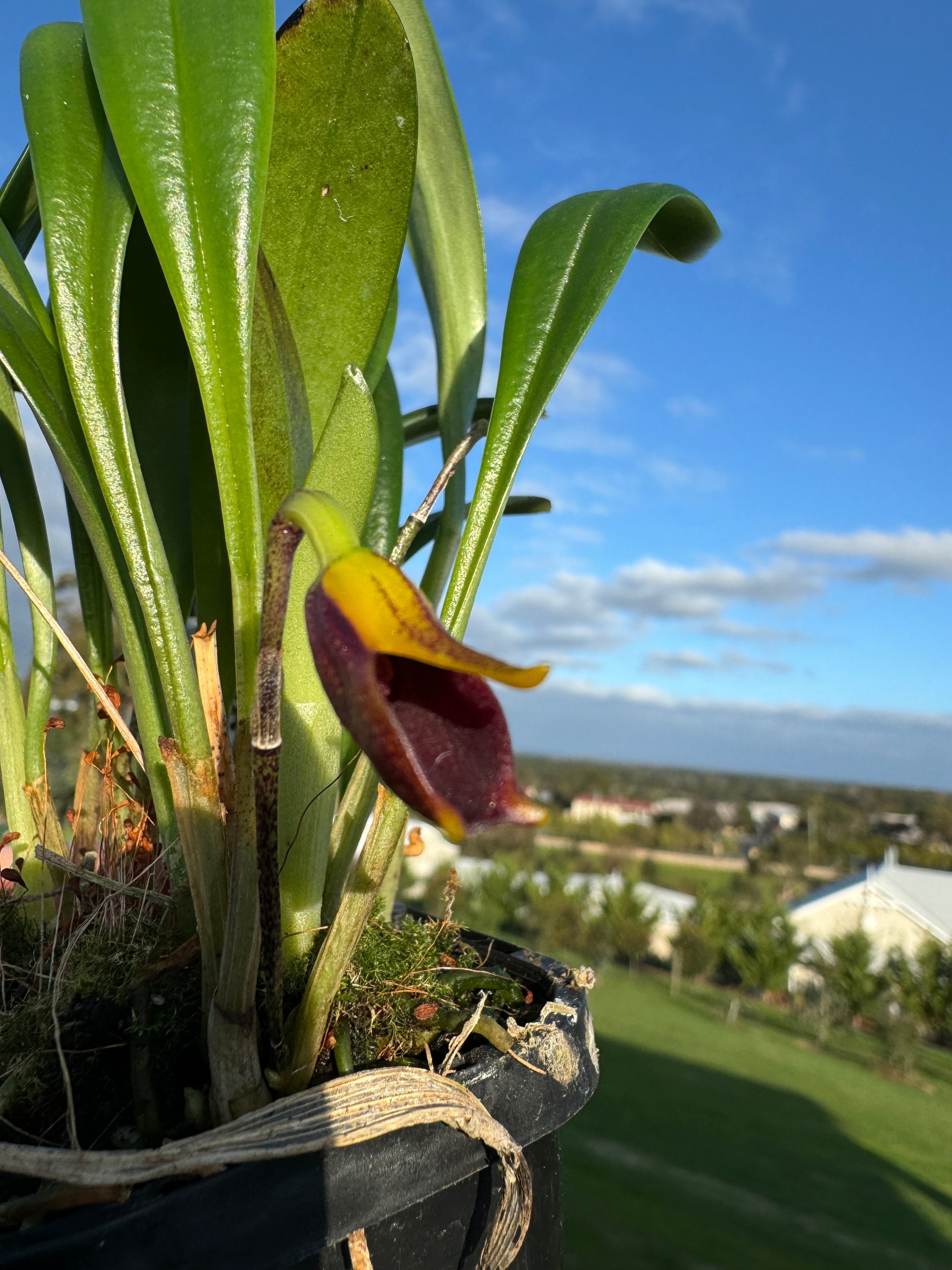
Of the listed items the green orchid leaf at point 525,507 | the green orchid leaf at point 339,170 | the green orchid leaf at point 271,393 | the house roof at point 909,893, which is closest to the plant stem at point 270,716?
the green orchid leaf at point 271,393

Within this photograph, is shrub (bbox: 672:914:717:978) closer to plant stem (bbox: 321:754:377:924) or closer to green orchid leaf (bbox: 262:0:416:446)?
plant stem (bbox: 321:754:377:924)

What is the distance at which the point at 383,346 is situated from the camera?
663 mm

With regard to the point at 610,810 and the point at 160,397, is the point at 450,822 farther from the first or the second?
the point at 610,810

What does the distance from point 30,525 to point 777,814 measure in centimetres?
4399

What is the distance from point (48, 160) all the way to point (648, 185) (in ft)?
1.28

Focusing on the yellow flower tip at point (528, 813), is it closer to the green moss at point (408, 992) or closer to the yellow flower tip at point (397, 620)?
the yellow flower tip at point (397, 620)

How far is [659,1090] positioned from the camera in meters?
13.4

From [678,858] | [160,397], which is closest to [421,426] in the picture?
[160,397]

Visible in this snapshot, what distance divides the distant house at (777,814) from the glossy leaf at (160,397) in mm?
42002

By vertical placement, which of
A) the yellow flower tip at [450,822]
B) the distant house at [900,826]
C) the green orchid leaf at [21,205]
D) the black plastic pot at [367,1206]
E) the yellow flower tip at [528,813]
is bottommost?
the distant house at [900,826]

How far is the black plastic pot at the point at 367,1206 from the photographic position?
292 millimetres

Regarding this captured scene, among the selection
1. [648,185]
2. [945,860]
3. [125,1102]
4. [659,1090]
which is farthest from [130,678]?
[945,860]

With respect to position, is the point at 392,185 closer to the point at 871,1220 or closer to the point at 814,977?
the point at 871,1220

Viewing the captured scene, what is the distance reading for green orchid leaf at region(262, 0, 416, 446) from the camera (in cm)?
53
